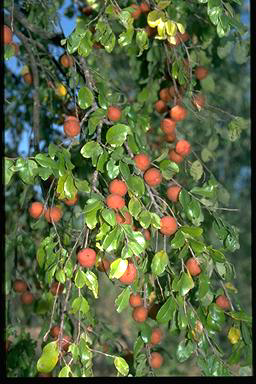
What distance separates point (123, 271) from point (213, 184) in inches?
12.4

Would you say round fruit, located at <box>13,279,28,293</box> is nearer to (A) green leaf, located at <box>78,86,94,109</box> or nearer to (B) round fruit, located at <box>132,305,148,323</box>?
(B) round fruit, located at <box>132,305,148,323</box>

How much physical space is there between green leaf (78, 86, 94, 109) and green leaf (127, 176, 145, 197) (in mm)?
179

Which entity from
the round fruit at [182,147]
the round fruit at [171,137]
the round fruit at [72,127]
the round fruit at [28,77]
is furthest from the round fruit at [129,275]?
the round fruit at [28,77]

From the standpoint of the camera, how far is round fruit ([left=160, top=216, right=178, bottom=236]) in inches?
32.6

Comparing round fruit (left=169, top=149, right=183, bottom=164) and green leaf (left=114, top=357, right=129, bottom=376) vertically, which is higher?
round fruit (left=169, top=149, right=183, bottom=164)

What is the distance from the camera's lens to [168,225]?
828mm

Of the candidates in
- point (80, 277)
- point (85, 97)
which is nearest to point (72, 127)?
point (85, 97)

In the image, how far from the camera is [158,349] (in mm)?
1228

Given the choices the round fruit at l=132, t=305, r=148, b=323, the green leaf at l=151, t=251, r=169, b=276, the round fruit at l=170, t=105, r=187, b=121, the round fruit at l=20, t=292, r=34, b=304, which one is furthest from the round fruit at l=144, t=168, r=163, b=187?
the round fruit at l=20, t=292, r=34, b=304

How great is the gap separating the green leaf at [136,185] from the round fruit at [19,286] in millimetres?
635

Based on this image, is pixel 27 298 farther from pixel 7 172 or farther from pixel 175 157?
pixel 7 172

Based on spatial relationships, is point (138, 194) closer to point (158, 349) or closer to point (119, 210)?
point (119, 210)

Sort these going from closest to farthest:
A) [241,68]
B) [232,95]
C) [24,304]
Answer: [24,304]
[232,95]
[241,68]

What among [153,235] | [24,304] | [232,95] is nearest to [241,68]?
[232,95]
